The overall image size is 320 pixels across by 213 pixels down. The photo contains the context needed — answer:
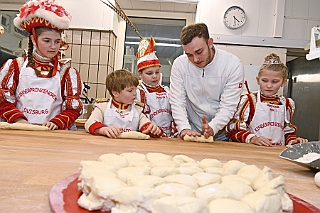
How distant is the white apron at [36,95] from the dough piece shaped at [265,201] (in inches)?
57.7

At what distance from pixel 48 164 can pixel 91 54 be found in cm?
Result: 318

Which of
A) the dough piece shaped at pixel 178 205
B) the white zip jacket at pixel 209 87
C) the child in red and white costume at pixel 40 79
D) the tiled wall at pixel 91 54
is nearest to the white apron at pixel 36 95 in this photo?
the child in red and white costume at pixel 40 79

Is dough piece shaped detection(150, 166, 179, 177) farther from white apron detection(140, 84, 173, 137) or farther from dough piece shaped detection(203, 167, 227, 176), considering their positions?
white apron detection(140, 84, 173, 137)

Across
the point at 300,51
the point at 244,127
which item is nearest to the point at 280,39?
the point at 300,51

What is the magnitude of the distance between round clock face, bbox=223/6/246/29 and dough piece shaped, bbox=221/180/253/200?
3.73 metres

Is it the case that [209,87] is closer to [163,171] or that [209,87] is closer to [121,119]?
[121,119]

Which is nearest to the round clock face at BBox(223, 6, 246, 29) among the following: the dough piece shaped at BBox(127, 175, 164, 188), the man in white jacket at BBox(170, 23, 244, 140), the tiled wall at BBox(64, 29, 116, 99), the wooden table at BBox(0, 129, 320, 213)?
the tiled wall at BBox(64, 29, 116, 99)

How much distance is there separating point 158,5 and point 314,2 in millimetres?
1975

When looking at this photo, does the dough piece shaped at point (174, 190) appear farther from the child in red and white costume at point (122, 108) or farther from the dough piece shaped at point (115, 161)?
the child in red and white costume at point (122, 108)

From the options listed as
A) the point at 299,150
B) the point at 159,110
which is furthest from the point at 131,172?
the point at 159,110

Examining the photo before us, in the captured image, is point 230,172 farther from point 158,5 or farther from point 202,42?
point 158,5

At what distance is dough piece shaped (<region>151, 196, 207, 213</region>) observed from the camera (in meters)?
0.44

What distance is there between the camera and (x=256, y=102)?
2.11m

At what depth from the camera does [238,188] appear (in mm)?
546
